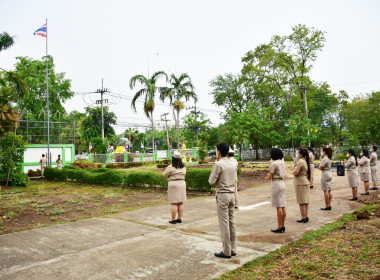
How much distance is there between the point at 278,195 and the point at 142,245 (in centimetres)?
262

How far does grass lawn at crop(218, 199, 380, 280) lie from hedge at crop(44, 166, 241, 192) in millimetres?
6079

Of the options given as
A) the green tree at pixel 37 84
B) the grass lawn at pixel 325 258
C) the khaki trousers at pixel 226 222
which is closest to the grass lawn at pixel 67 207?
the khaki trousers at pixel 226 222

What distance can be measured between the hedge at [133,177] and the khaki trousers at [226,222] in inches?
259

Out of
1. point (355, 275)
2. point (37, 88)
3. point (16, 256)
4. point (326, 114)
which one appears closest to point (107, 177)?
point (16, 256)

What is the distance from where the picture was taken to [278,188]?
5684 mm

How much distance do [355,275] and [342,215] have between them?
3608 mm

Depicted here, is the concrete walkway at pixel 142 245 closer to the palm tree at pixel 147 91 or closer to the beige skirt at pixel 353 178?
the beige skirt at pixel 353 178

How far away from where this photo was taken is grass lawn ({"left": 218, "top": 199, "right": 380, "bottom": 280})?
144 inches

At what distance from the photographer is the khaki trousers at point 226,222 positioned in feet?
14.2

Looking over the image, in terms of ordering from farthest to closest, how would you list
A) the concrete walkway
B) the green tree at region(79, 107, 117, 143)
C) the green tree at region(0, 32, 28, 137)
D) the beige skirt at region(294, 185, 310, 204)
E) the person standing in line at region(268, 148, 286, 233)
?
1. the green tree at region(79, 107, 117, 143)
2. the green tree at region(0, 32, 28, 137)
3. the beige skirt at region(294, 185, 310, 204)
4. the person standing in line at region(268, 148, 286, 233)
5. the concrete walkway

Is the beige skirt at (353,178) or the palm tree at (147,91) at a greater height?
the palm tree at (147,91)

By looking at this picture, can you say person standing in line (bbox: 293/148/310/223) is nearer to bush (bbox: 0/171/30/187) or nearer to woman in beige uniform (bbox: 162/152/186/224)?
woman in beige uniform (bbox: 162/152/186/224)

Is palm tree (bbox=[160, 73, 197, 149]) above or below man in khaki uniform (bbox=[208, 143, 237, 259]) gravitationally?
above

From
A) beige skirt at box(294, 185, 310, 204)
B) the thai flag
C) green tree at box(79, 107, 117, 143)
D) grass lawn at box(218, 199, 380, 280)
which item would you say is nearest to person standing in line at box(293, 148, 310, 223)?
beige skirt at box(294, 185, 310, 204)
